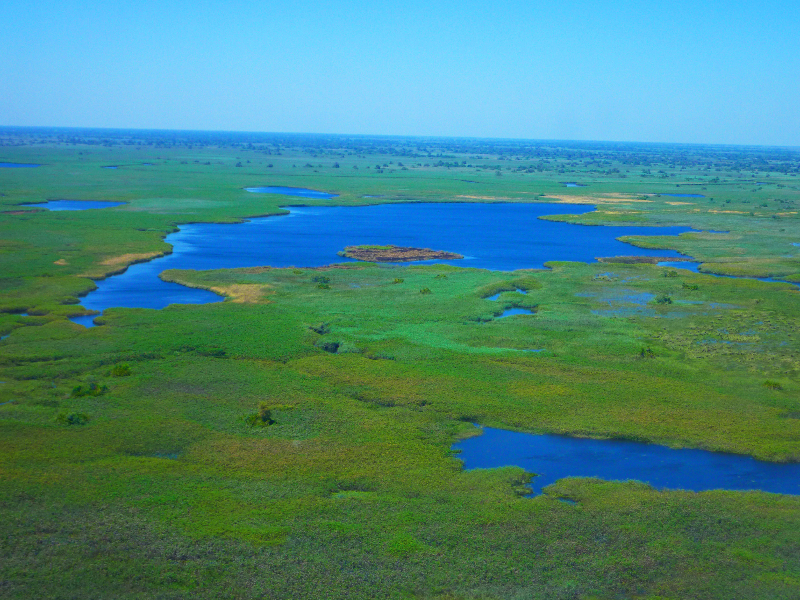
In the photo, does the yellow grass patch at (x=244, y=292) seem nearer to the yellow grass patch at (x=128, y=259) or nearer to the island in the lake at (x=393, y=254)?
the yellow grass patch at (x=128, y=259)

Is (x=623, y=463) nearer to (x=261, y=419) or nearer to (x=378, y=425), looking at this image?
(x=378, y=425)

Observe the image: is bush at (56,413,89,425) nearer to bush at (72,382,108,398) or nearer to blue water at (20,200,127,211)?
bush at (72,382,108,398)

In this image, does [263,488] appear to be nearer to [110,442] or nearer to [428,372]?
[110,442]

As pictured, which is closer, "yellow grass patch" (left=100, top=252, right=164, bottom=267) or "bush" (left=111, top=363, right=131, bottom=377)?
"bush" (left=111, top=363, right=131, bottom=377)

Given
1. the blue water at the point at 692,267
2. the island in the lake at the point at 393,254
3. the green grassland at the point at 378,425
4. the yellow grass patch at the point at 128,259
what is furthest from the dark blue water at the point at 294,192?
the blue water at the point at 692,267

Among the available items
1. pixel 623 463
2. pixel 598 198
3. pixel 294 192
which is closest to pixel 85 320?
pixel 623 463

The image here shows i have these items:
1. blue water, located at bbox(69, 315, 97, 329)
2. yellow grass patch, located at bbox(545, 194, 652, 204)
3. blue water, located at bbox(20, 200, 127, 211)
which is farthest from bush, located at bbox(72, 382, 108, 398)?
yellow grass patch, located at bbox(545, 194, 652, 204)
